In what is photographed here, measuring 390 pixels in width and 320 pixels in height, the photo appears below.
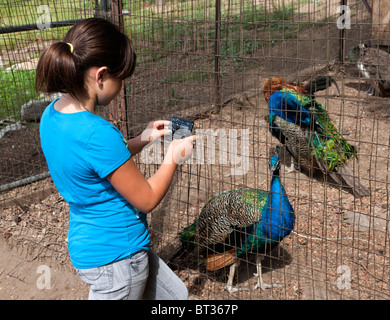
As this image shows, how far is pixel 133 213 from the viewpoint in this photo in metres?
1.90

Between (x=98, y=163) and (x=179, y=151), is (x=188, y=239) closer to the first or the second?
(x=179, y=151)

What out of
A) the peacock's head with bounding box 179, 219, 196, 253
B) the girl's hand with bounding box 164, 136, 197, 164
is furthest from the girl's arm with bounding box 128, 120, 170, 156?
the peacock's head with bounding box 179, 219, 196, 253

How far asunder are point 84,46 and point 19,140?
4.41 m

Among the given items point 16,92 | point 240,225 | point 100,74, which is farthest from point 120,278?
point 16,92

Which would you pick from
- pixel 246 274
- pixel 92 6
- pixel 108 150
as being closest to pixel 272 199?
pixel 246 274

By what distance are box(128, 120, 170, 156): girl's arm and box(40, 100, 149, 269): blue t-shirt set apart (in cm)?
44

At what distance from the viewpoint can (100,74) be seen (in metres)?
1.72

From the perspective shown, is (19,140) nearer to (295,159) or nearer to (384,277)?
(295,159)

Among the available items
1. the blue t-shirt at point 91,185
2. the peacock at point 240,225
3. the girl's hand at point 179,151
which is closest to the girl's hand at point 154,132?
the girl's hand at point 179,151

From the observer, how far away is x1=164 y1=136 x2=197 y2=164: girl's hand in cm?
188

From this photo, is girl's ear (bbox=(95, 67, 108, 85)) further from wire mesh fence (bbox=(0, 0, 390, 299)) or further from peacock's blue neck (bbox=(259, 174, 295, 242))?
peacock's blue neck (bbox=(259, 174, 295, 242))

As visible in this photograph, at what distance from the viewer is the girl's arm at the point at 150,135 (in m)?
2.22

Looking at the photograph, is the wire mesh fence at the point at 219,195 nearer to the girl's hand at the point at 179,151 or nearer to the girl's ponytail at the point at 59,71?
the girl's hand at the point at 179,151

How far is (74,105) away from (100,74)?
0.55 feet
